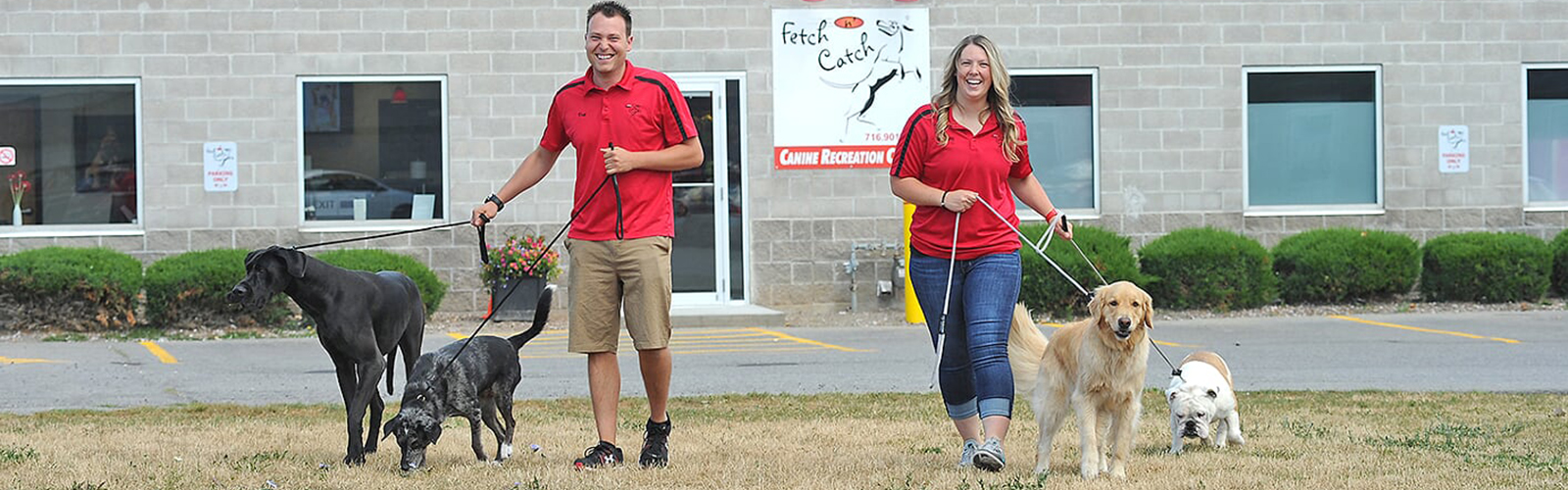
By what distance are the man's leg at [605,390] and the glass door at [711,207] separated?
8876 mm

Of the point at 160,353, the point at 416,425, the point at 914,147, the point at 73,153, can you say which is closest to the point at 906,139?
the point at 914,147

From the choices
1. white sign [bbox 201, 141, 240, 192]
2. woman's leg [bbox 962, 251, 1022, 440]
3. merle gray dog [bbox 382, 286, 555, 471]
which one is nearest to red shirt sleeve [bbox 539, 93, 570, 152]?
merle gray dog [bbox 382, 286, 555, 471]

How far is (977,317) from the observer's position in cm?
633

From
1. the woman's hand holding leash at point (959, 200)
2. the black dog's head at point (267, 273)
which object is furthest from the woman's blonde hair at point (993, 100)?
the black dog's head at point (267, 273)

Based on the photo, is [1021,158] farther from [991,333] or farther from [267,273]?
[267,273]

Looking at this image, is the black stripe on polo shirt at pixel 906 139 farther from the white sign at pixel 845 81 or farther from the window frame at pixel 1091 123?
the window frame at pixel 1091 123

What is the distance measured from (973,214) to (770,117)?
934 cm

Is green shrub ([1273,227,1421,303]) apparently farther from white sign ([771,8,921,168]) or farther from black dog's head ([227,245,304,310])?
black dog's head ([227,245,304,310])

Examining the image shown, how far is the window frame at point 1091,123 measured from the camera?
626 inches

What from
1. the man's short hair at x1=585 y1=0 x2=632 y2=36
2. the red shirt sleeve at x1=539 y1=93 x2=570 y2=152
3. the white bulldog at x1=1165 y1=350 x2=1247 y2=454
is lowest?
the white bulldog at x1=1165 y1=350 x2=1247 y2=454

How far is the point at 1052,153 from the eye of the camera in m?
16.2

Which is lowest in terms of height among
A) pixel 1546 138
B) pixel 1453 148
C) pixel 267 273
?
pixel 267 273

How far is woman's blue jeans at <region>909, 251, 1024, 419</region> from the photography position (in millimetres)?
6328

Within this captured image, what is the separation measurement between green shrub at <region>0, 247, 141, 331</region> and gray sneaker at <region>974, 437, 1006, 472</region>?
9.92m
